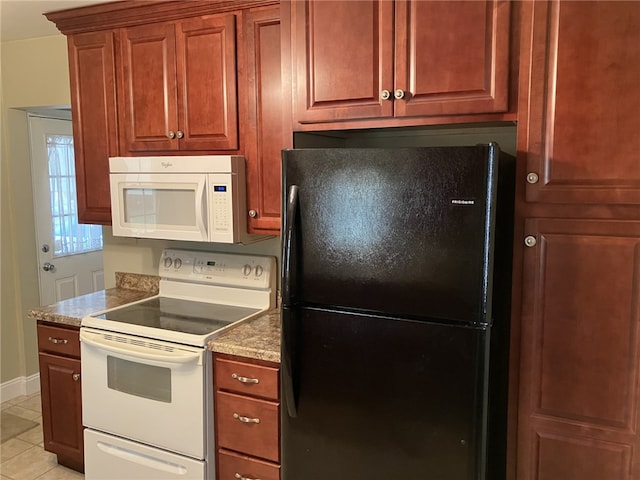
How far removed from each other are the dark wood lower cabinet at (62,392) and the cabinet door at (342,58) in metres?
1.71

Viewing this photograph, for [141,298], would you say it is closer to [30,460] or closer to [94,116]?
[94,116]

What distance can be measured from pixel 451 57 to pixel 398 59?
18 cm

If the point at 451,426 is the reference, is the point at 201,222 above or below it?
above

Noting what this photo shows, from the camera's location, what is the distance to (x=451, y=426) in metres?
1.66

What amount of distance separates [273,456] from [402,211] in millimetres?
1190

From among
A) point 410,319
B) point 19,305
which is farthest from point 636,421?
point 19,305

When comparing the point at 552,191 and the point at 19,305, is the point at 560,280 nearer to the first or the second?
the point at 552,191

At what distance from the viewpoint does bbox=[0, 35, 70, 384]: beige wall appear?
137 inches

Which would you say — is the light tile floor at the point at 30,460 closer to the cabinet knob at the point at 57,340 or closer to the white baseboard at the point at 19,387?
the white baseboard at the point at 19,387

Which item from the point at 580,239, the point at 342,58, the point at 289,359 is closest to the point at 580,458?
the point at 580,239

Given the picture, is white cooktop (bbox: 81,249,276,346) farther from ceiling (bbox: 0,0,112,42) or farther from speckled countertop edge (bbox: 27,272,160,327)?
ceiling (bbox: 0,0,112,42)

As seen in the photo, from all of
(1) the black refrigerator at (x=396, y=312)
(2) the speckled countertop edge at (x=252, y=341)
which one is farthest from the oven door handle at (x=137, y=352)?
(1) the black refrigerator at (x=396, y=312)

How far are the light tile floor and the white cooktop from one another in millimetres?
1003

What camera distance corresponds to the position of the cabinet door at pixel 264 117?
7.70ft
